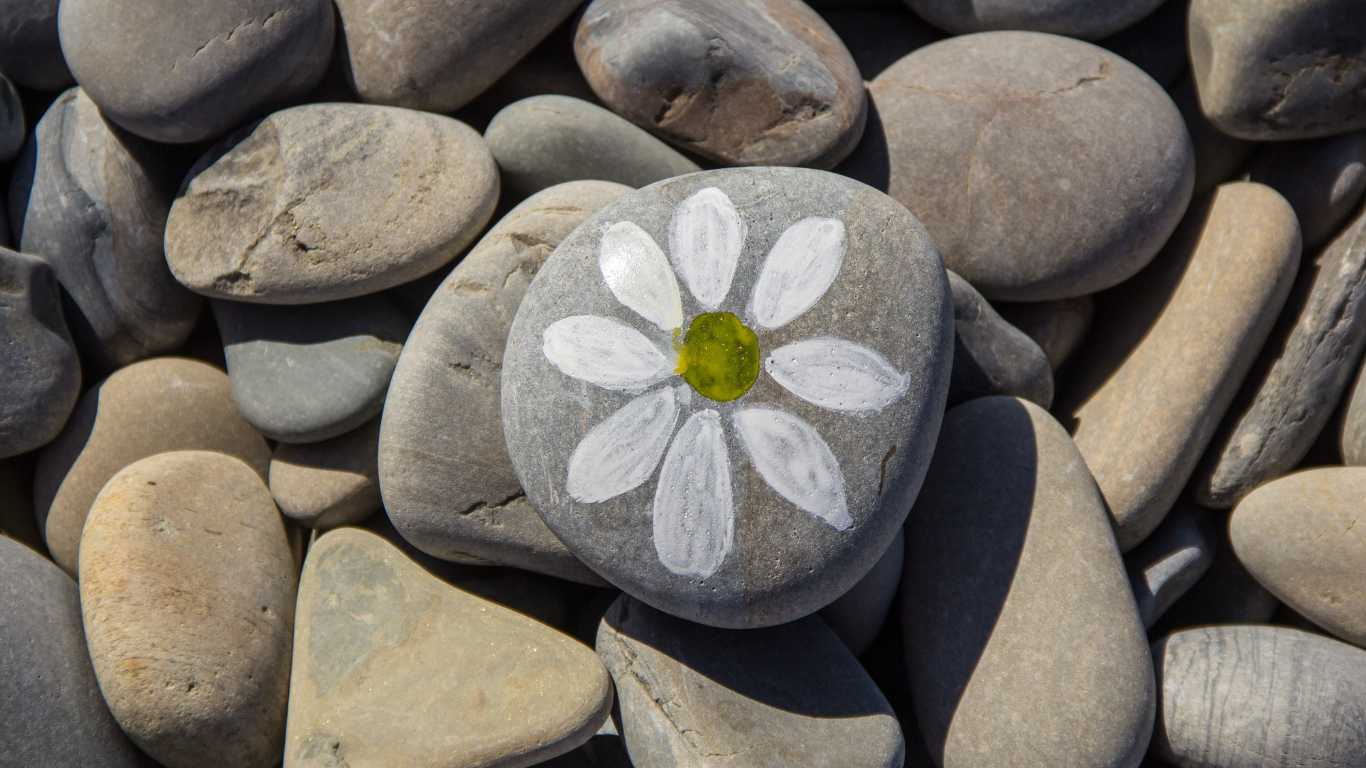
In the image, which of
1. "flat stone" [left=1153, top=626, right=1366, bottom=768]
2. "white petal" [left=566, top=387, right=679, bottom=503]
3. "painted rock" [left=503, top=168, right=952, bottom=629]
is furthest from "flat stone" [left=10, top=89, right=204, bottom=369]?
"flat stone" [left=1153, top=626, right=1366, bottom=768]

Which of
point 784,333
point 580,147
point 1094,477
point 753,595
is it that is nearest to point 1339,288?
point 1094,477

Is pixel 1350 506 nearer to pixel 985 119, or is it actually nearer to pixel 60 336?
pixel 985 119

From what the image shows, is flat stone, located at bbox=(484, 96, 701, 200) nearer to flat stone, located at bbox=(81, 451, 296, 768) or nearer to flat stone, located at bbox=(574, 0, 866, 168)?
flat stone, located at bbox=(574, 0, 866, 168)

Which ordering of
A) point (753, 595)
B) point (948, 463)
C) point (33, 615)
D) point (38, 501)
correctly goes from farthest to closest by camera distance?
point (38, 501), point (948, 463), point (33, 615), point (753, 595)

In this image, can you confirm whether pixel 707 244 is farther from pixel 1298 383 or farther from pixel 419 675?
pixel 1298 383

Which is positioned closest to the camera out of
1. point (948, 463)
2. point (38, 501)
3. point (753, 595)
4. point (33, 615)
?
point (753, 595)

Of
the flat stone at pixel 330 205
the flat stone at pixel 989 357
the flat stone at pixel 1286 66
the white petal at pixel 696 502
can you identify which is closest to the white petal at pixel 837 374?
the white petal at pixel 696 502

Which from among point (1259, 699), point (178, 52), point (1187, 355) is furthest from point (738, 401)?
point (178, 52)

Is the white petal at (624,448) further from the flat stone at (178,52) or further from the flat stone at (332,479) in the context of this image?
the flat stone at (178,52)
